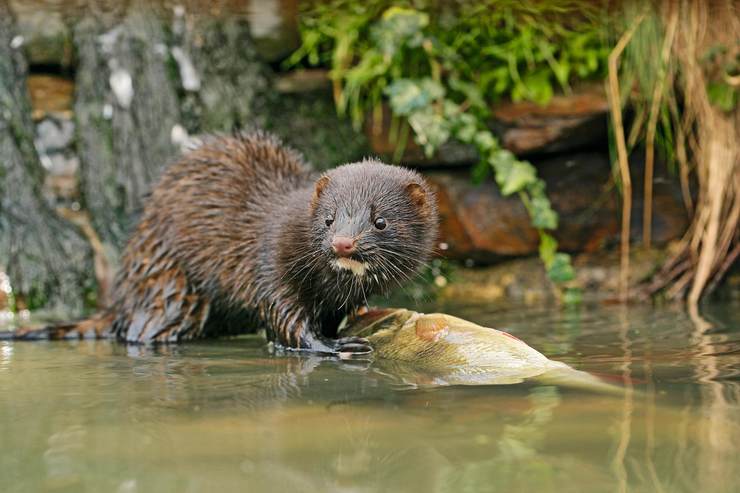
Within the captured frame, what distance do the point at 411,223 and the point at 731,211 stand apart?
333 cm

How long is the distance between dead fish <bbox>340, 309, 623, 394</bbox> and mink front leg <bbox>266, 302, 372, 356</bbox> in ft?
0.84

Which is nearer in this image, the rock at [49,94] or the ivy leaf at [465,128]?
the ivy leaf at [465,128]

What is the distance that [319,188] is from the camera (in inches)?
177

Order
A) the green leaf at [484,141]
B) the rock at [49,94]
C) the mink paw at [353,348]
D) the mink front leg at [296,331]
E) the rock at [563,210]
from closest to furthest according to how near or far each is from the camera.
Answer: the mink paw at [353,348], the mink front leg at [296,331], the green leaf at [484,141], the rock at [563,210], the rock at [49,94]

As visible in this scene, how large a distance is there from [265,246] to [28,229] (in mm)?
2908

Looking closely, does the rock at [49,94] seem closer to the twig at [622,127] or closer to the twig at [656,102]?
the twig at [622,127]

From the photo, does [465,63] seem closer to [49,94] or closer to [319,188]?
[319,188]

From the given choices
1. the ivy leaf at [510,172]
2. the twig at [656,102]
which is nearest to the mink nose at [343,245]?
the ivy leaf at [510,172]

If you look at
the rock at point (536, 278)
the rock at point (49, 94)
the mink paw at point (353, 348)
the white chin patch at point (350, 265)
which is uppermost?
the rock at point (49, 94)

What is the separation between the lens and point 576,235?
24.4 feet

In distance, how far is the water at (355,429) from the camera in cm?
205

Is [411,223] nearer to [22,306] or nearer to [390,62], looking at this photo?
[390,62]

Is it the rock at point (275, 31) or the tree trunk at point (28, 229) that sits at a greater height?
the rock at point (275, 31)

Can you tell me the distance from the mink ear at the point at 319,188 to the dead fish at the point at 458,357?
73 cm
